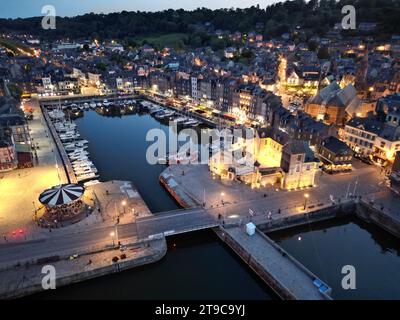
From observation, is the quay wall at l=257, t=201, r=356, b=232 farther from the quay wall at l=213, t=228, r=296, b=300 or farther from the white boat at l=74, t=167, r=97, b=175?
the white boat at l=74, t=167, r=97, b=175

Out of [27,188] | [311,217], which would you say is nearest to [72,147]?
[27,188]

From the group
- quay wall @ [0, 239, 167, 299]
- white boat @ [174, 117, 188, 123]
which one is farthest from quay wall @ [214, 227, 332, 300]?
white boat @ [174, 117, 188, 123]

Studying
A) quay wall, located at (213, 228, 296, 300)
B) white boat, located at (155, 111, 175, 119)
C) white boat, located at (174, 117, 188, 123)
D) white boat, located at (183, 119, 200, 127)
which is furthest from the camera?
white boat, located at (155, 111, 175, 119)

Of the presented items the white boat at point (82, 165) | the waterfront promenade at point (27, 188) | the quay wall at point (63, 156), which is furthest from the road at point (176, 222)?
the white boat at point (82, 165)

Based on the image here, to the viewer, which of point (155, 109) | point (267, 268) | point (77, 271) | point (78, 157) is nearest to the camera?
point (77, 271)

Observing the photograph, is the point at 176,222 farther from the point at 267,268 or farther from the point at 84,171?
the point at 84,171
